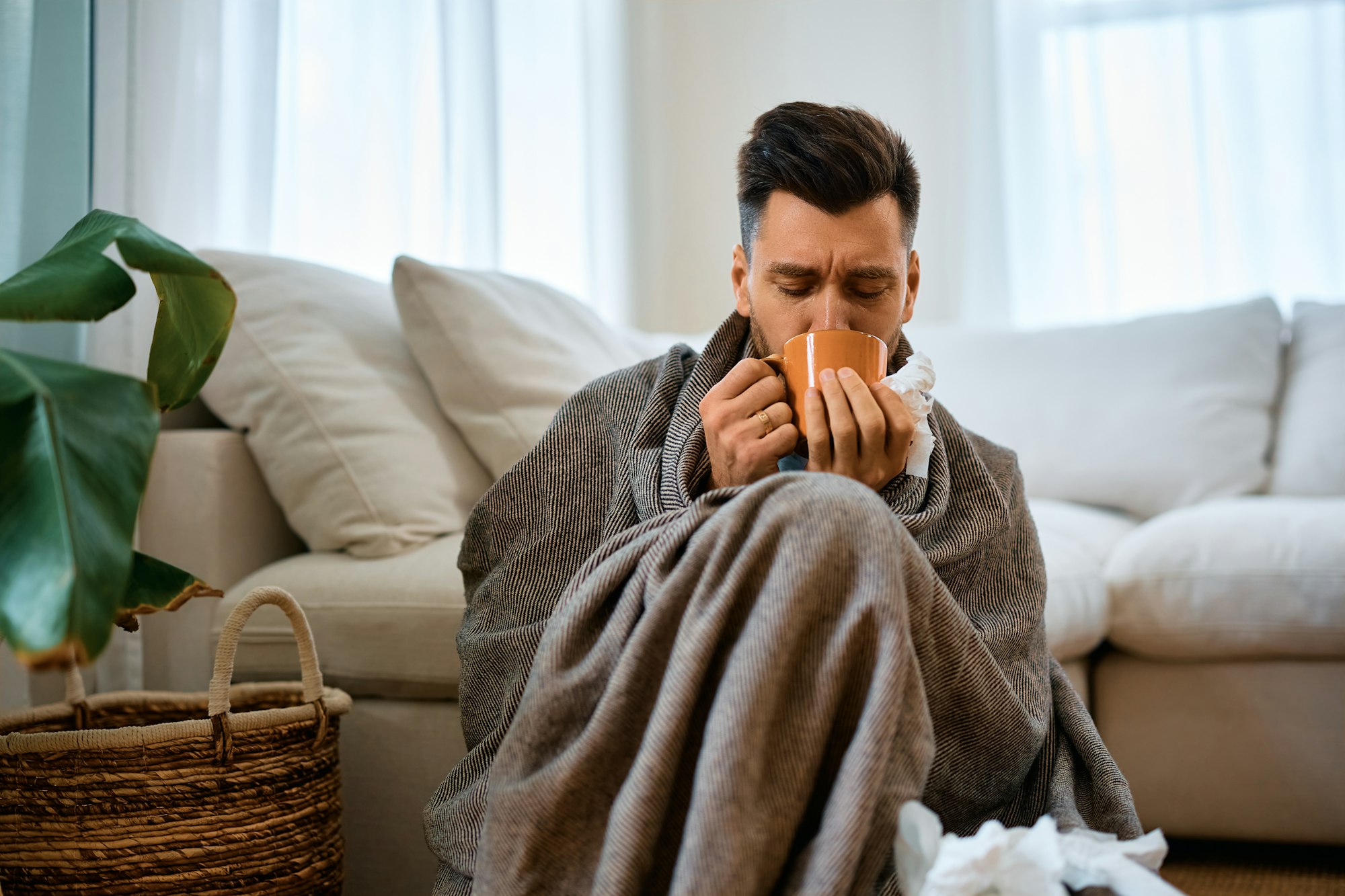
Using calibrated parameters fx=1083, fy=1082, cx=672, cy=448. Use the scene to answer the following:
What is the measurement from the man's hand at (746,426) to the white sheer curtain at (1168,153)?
84.0 inches

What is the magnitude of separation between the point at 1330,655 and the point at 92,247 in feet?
4.96

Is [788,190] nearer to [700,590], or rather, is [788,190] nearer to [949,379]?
[700,590]

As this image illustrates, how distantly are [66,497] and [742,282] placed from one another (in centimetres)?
75

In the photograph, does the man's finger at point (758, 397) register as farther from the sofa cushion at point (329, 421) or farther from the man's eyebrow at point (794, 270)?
the sofa cushion at point (329, 421)

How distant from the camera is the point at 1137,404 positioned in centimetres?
203

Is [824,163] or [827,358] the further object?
[824,163]

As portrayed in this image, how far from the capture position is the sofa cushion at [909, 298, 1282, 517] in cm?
197

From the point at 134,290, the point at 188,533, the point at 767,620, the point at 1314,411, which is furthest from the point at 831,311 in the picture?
the point at 1314,411

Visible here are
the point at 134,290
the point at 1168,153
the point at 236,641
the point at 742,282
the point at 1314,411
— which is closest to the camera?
the point at 134,290

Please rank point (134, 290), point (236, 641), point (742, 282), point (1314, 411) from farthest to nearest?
point (1314, 411)
point (742, 282)
point (236, 641)
point (134, 290)

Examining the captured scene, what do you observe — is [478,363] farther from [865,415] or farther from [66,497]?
[66,497]

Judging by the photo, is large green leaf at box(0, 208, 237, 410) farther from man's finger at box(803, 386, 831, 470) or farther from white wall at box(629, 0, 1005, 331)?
white wall at box(629, 0, 1005, 331)

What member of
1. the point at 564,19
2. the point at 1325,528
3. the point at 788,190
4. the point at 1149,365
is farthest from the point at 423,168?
the point at 1325,528

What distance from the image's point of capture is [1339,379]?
1.95m
